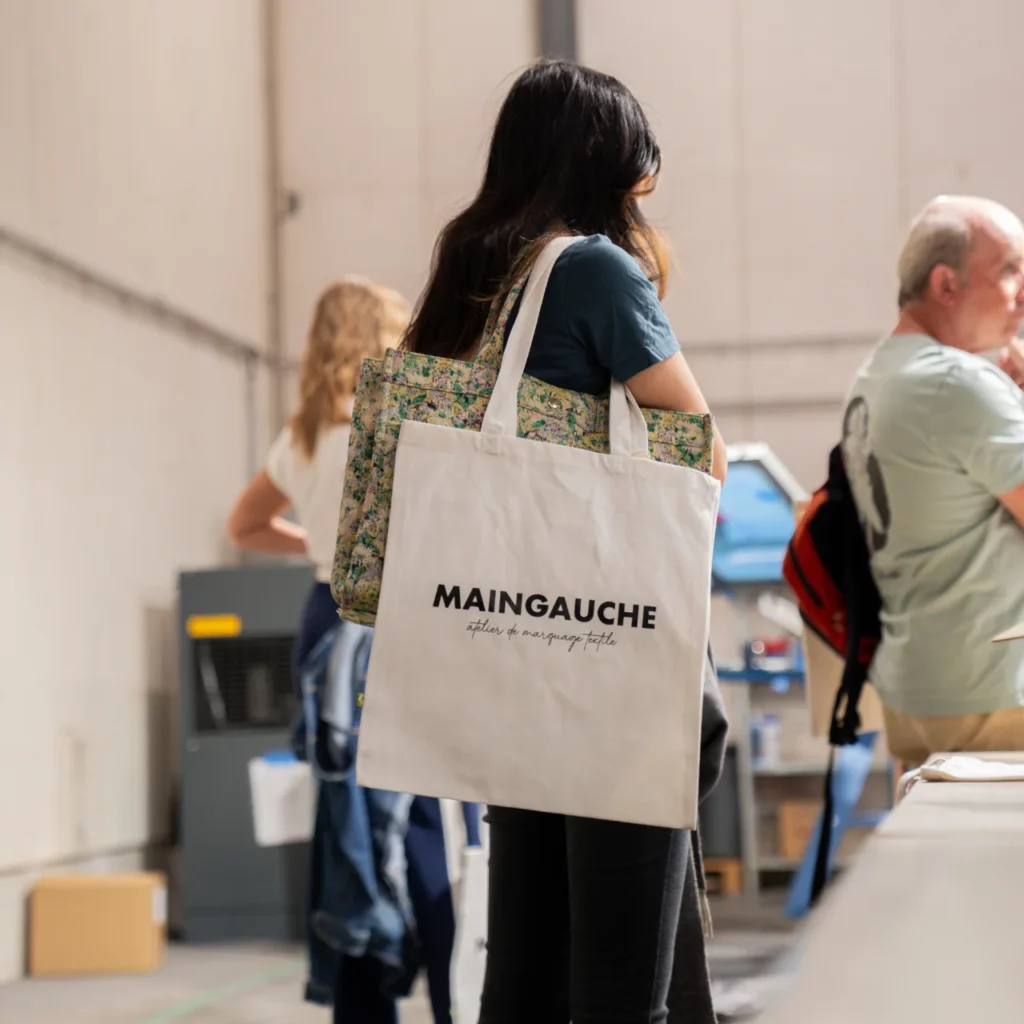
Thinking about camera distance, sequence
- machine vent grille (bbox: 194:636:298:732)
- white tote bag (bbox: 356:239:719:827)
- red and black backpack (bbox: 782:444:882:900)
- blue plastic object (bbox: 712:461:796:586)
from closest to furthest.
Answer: white tote bag (bbox: 356:239:719:827), red and black backpack (bbox: 782:444:882:900), blue plastic object (bbox: 712:461:796:586), machine vent grille (bbox: 194:636:298:732)

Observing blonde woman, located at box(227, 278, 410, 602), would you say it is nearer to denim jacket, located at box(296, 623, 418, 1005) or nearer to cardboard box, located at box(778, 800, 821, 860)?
denim jacket, located at box(296, 623, 418, 1005)

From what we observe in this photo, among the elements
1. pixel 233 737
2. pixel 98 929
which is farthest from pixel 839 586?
pixel 233 737

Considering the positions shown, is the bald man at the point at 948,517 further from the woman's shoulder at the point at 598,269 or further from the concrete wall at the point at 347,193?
the concrete wall at the point at 347,193

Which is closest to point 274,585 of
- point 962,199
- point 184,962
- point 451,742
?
point 184,962

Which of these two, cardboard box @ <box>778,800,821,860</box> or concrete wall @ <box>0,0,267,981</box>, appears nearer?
concrete wall @ <box>0,0,267,981</box>

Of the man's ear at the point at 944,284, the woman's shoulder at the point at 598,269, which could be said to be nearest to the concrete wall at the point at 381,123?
the man's ear at the point at 944,284

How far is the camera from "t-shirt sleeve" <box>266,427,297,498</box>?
2461mm

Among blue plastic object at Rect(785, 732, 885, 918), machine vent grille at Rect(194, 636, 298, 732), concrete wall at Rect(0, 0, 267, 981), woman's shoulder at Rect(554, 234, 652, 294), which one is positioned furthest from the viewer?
machine vent grille at Rect(194, 636, 298, 732)

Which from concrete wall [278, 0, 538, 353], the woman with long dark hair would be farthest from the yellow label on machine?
the woman with long dark hair

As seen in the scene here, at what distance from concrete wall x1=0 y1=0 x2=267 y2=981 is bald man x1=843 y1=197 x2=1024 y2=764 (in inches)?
121

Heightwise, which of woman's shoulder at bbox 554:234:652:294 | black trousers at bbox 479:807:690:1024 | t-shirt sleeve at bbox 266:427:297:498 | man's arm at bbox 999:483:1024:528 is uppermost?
woman's shoulder at bbox 554:234:652:294

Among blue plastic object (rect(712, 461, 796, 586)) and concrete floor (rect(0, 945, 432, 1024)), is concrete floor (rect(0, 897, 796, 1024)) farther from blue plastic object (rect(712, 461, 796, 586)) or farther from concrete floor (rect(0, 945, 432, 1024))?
blue plastic object (rect(712, 461, 796, 586))

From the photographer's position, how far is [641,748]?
118cm

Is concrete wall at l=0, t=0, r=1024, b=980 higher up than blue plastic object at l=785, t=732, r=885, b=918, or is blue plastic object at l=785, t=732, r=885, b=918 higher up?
concrete wall at l=0, t=0, r=1024, b=980
